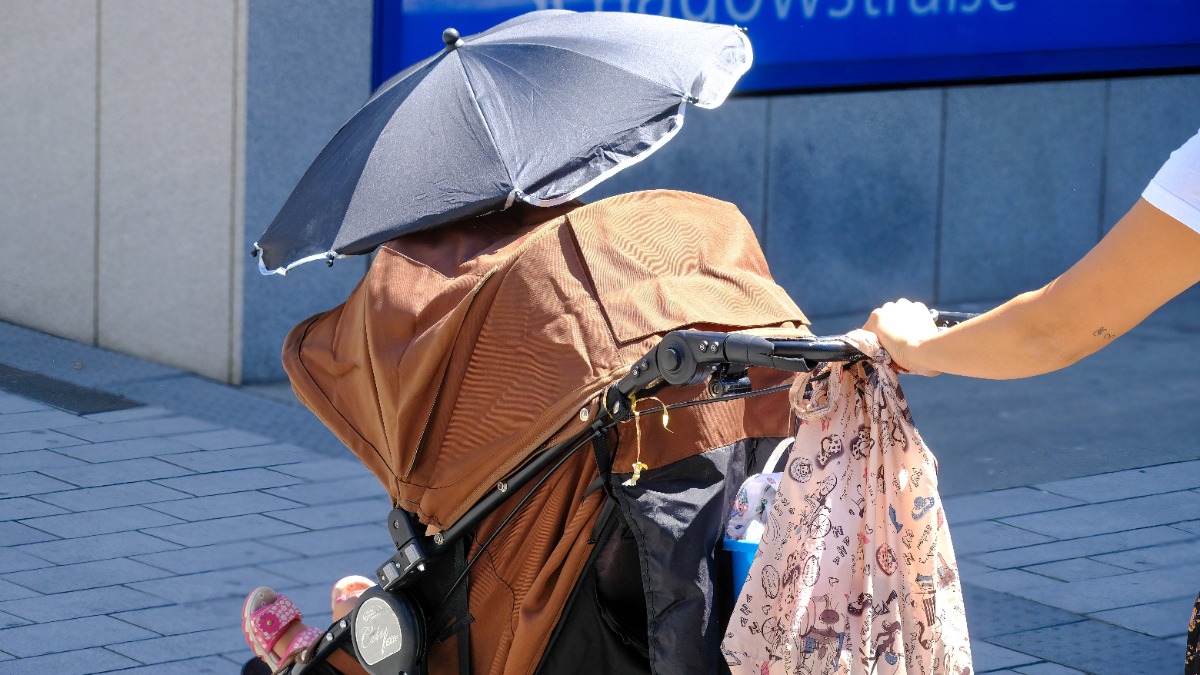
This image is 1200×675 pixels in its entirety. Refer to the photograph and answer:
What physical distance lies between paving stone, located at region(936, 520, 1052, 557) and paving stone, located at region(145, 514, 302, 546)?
2.15m

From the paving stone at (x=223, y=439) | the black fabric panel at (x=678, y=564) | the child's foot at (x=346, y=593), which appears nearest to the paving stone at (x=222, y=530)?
the paving stone at (x=223, y=439)

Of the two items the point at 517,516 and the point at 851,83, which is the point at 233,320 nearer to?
the point at 851,83

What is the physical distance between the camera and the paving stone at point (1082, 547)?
5.16 m

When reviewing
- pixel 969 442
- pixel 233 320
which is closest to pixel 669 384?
pixel 969 442

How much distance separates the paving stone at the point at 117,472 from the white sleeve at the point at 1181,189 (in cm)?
432

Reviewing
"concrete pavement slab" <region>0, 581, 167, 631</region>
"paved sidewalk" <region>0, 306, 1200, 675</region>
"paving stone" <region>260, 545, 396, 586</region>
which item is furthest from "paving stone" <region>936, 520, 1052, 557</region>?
"concrete pavement slab" <region>0, 581, 167, 631</region>

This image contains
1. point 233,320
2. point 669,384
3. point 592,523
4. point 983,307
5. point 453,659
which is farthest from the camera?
point 983,307

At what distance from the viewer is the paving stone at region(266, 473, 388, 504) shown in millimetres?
5637

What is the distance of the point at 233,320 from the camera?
7.11m

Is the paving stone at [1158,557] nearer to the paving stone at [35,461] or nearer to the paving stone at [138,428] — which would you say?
the paving stone at [138,428]

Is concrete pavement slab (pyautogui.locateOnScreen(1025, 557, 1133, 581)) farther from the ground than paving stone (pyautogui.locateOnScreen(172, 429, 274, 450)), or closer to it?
closer to it

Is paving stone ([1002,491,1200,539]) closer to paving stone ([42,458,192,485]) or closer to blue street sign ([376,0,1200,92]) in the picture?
paving stone ([42,458,192,485])

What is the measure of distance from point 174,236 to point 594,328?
481 centimetres

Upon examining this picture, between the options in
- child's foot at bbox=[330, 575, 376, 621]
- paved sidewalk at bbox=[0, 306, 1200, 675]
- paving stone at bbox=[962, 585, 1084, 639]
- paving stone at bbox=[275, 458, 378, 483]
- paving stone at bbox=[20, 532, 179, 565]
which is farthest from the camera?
paving stone at bbox=[275, 458, 378, 483]
